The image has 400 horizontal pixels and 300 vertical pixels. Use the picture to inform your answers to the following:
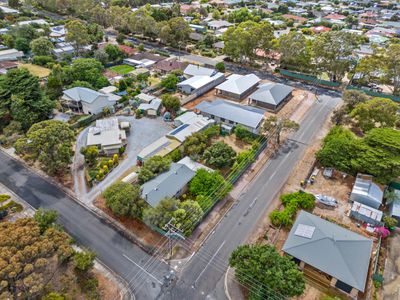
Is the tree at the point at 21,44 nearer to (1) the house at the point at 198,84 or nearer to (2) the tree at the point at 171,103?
(1) the house at the point at 198,84

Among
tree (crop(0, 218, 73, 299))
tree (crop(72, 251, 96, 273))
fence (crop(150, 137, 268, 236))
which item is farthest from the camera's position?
fence (crop(150, 137, 268, 236))

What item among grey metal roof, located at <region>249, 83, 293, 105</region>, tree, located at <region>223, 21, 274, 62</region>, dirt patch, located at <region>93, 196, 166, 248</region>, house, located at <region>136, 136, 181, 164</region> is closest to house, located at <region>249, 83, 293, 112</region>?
grey metal roof, located at <region>249, 83, 293, 105</region>

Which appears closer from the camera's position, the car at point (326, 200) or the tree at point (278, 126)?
the car at point (326, 200)

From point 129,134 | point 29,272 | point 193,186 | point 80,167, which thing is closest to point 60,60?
point 129,134

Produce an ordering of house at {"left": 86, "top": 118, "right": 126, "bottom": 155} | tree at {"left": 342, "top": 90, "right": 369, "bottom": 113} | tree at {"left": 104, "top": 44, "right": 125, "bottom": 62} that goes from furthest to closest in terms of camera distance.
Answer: tree at {"left": 104, "top": 44, "right": 125, "bottom": 62}
tree at {"left": 342, "top": 90, "right": 369, "bottom": 113}
house at {"left": 86, "top": 118, "right": 126, "bottom": 155}

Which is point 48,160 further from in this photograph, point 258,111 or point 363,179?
point 363,179

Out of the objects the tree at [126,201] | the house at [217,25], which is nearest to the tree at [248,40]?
the house at [217,25]

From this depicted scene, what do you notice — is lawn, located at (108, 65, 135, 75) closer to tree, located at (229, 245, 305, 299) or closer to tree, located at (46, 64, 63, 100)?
tree, located at (46, 64, 63, 100)
